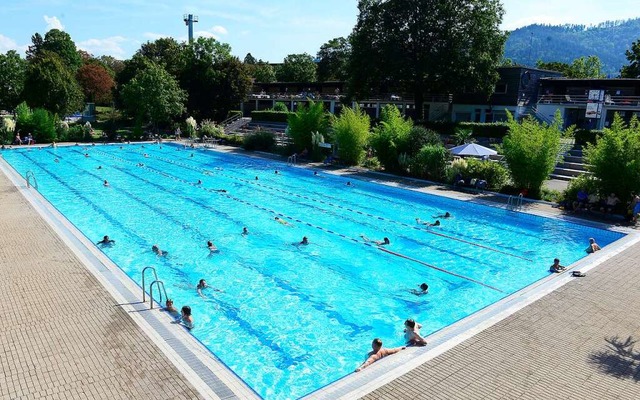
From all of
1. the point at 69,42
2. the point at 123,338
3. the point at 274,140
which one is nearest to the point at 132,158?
the point at 274,140

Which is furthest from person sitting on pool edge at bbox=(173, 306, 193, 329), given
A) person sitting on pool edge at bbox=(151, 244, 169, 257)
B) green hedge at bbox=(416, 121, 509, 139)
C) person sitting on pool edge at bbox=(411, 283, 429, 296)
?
green hedge at bbox=(416, 121, 509, 139)

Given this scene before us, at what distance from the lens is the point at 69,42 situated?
278ft

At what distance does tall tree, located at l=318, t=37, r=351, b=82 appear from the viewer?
3091 inches

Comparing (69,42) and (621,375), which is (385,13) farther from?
(69,42)

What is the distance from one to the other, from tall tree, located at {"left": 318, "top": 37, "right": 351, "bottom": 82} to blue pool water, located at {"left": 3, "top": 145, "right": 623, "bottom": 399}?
56.1 metres

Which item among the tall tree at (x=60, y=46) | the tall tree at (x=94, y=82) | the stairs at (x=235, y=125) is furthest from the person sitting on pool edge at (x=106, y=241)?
the tall tree at (x=60, y=46)

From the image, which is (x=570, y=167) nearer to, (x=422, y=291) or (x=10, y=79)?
(x=422, y=291)

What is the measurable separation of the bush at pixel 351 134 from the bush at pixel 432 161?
4839 millimetres

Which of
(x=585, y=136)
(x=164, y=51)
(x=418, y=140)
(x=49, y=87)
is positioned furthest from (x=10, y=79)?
(x=585, y=136)

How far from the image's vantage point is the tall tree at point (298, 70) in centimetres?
7819

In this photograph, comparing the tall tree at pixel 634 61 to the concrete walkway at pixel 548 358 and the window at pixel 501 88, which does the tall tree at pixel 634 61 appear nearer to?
the window at pixel 501 88

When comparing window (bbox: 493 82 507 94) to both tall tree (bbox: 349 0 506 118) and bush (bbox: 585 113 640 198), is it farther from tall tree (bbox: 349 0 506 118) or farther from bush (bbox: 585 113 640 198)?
bush (bbox: 585 113 640 198)

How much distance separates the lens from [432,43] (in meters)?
37.0

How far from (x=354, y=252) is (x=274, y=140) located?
949 inches
